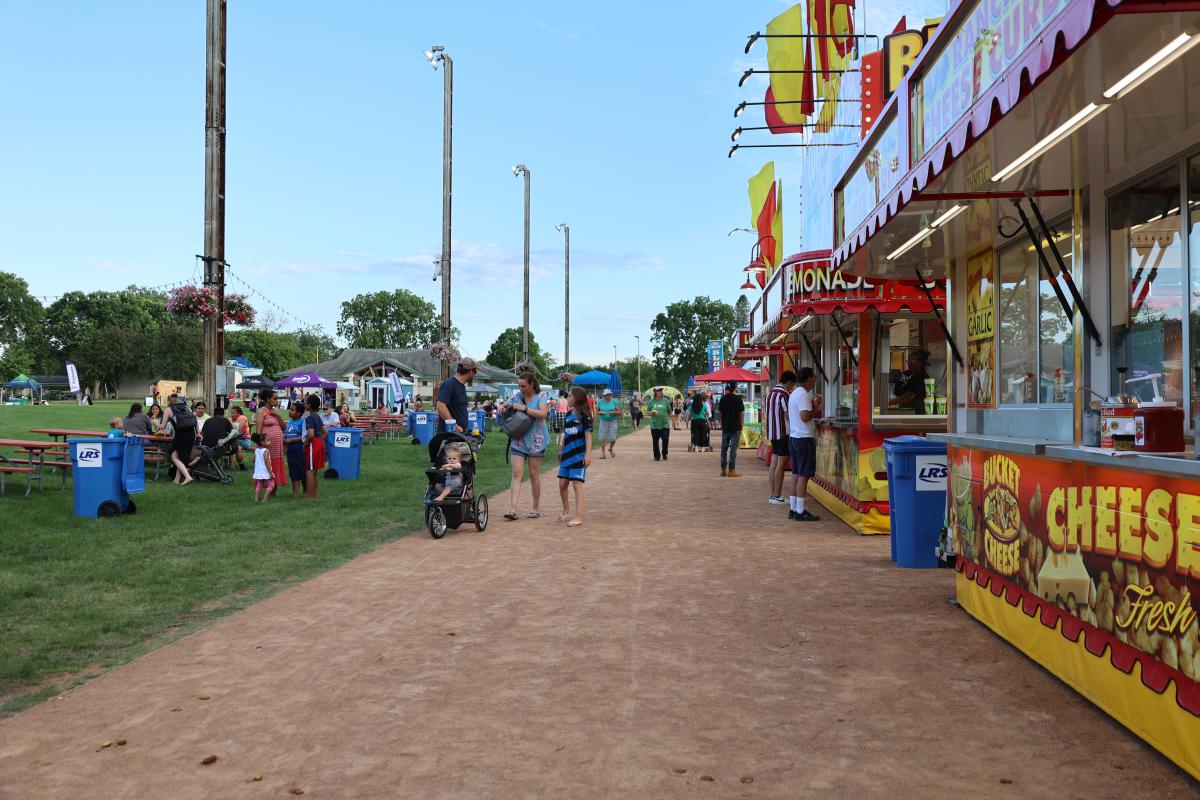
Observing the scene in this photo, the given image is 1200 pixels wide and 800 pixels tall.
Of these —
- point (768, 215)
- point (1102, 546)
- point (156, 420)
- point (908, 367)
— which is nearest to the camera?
point (1102, 546)

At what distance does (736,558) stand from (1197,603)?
17.4 feet

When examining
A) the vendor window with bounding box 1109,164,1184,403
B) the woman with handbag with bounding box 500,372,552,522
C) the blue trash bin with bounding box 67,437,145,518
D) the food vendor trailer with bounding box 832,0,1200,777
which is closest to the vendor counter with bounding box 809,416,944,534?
the woman with handbag with bounding box 500,372,552,522

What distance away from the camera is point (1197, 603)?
3.46 meters

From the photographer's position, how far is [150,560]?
8273mm

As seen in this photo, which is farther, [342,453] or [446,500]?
[342,453]

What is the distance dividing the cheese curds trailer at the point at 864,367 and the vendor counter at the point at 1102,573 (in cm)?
399

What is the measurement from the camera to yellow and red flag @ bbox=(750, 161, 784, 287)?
2288 centimetres

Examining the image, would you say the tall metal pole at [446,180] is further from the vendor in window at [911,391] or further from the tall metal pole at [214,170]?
the vendor in window at [911,391]

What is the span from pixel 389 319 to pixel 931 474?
128m

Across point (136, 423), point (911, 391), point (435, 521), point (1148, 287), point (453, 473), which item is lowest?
point (435, 521)

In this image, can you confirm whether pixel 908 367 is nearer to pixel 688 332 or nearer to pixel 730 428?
pixel 730 428

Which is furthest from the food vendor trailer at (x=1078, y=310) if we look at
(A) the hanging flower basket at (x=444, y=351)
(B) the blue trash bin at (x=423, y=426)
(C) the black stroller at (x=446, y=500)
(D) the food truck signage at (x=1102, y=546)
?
(B) the blue trash bin at (x=423, y=426)

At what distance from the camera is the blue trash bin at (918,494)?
26.6 feet

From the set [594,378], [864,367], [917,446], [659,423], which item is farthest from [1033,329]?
[594,378]
